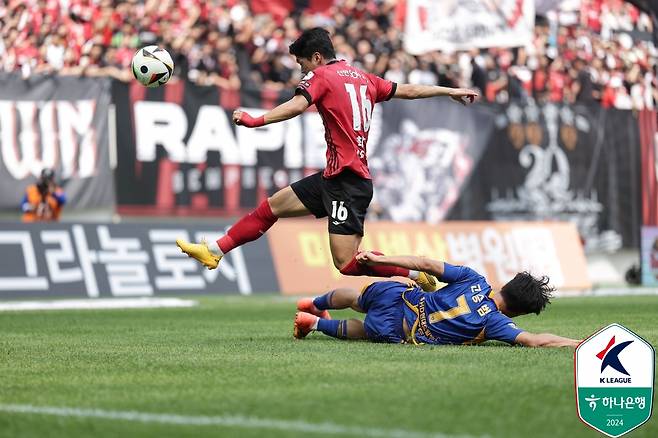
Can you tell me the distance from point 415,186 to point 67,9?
7.45 meters

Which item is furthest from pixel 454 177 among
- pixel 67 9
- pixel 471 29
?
pixel 67 9

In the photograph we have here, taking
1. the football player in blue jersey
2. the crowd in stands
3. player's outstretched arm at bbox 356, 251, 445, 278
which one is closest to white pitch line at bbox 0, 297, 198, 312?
the crowd in stands

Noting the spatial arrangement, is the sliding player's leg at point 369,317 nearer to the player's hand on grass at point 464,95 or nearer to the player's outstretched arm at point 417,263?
the player's outstretched arm at point 417,263

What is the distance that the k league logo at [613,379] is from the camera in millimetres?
5363

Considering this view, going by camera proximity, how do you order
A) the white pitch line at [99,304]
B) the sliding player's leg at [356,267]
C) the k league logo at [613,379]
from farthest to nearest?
1. the white pitch line at [99,304]
2. the sliding player's leg at [356,267]
3. the k league logo at [613,379]

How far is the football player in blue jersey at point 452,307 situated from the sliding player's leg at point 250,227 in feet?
3.21

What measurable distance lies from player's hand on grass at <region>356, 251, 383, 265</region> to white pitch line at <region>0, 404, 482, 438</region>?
144 inches

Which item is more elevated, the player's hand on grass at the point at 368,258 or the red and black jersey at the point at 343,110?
the red and black jersey at the point at 343,110

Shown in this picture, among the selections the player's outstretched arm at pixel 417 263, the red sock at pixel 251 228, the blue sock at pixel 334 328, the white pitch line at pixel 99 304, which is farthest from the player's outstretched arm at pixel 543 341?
the white pitch line at pixel 99 304

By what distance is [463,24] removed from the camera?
22.0 m

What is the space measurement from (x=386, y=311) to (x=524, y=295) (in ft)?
3.64

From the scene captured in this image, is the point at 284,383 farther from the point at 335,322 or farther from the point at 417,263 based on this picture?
the point at 335,322

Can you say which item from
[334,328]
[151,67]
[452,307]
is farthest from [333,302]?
[151,67]

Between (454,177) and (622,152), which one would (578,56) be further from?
(454,177)
